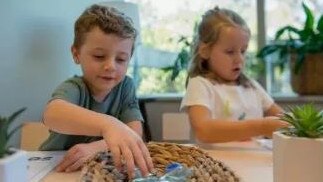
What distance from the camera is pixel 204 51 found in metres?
1.45

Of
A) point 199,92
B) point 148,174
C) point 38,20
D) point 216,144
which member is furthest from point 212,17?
point 148,174

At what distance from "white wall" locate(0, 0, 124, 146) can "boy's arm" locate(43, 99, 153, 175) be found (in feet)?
1.05

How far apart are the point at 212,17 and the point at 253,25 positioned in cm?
103

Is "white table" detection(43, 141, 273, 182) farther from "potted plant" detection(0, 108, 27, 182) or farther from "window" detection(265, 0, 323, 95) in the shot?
"window" detection(265, 0, 323, 95)

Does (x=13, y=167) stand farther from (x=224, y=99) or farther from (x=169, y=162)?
(x=224, y=99)

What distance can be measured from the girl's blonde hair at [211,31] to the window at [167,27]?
899mm

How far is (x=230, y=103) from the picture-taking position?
1.43 m

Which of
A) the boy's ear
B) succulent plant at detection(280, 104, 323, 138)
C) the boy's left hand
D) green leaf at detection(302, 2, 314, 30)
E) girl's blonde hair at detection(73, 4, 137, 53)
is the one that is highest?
green leaf at detection(302, 2, 314, 30)

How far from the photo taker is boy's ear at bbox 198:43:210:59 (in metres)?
1.45

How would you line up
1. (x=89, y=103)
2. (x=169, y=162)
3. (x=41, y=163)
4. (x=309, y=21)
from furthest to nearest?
(x=309, y=21), (x=89, y=103), (x=41, y=163), (x=169, y=162)

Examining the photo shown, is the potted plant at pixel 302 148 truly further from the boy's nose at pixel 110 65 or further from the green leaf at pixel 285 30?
the green leaf at pixel 285 30

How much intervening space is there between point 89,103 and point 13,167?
2.15 feet

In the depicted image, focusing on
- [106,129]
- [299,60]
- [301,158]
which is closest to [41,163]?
[106,129]

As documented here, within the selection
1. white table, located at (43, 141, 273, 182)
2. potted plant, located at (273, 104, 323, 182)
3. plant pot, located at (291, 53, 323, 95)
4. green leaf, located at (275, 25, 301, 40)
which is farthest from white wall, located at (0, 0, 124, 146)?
plant pot, located at (291, 53, 323, 95)
